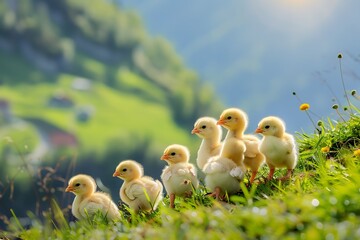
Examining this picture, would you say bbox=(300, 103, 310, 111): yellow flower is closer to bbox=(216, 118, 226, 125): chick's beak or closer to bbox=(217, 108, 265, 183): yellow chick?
bbox=(217, 108, 265, 183): yellow chick

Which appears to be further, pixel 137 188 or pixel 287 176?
pixel 137 188

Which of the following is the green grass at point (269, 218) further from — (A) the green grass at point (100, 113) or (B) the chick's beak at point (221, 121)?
(A) the green grass at point (100, 113)

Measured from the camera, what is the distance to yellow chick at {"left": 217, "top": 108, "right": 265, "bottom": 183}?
6.94m

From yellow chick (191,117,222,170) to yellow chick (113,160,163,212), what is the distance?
1.97 ft

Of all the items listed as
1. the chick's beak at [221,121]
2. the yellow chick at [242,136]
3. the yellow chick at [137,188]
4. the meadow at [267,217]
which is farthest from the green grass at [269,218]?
the chick's beak at [221,121]

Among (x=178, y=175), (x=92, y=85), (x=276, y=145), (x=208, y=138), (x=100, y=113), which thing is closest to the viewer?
(x=276, y=145)

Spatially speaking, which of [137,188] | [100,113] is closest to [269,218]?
[137,188]

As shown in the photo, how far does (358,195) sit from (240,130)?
217cm

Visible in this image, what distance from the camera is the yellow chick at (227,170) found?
6449mm

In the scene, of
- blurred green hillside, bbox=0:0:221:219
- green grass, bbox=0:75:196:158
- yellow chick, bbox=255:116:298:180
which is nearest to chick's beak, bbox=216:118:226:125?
yellow chick, bbox=255:116:298:180

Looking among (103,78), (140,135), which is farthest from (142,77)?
(140,135)

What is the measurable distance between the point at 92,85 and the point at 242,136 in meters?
84.4

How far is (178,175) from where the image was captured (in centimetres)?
680

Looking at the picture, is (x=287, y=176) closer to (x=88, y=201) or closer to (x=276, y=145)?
(x=276, y=145)
